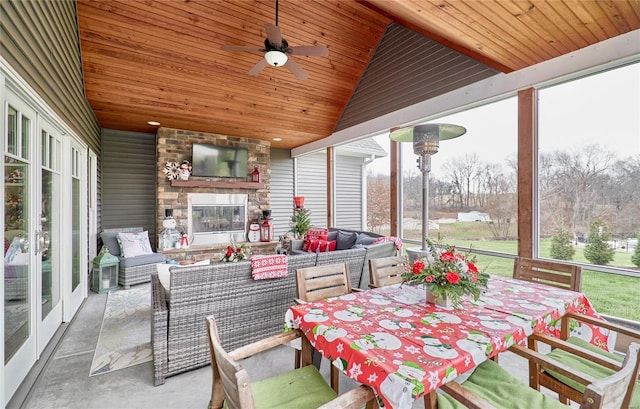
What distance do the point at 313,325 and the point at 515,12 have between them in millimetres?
2931

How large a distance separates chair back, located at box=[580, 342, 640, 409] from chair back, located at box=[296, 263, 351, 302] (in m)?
1.43


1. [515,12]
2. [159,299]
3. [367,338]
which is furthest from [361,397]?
[515,12]

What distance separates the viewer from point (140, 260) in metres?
4.57

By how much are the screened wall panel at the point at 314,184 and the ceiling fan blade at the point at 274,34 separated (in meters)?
4.56

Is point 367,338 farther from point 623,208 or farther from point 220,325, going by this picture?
point 623,208

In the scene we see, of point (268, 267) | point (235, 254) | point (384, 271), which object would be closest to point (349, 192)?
point (235, 254)

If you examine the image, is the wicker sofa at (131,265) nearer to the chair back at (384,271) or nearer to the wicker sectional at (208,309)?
the wicker sectional at (208,309)

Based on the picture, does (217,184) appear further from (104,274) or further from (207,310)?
(207,310)

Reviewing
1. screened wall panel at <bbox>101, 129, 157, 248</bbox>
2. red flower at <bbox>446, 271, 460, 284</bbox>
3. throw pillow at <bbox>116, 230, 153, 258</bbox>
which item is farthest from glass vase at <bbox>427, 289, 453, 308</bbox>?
screened wall panel at <bbox>101, 129, 157, 248</bbox>

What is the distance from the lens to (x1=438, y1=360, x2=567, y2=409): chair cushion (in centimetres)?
123

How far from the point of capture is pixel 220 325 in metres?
2.28

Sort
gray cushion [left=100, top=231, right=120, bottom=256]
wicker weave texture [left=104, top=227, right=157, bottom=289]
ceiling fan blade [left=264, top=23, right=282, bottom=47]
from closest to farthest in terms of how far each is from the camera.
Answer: ceiling fan blade [left=264, top=23, right=282, bottom=47]
wicker weave texture [left=104, top=227, right=157, bottom=289]
gray cushion [left=100, top=231, right=120, bottom=256]

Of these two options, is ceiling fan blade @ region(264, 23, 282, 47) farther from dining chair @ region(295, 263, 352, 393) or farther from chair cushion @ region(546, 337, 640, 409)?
chair cushion @ region(546, 337, 640, 409)

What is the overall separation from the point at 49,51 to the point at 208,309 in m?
2.46
